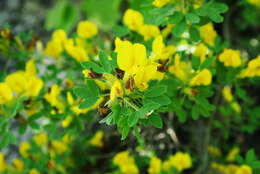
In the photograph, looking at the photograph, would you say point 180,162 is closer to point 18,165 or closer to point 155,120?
point 155,120

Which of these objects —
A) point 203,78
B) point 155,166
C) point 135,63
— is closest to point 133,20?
point 203,78

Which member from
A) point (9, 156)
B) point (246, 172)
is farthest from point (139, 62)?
point (9, 156)

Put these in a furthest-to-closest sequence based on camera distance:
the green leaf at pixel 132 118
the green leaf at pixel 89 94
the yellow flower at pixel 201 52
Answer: the yellow flower at pixel 201 52
the green leaf at pixel 89 94
the green leaf at pixel 132 118

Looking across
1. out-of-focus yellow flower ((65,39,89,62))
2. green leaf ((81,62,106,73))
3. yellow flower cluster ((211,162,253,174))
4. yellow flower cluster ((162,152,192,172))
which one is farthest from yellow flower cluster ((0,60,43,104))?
yellow flower cluster ((211,162,253,174))

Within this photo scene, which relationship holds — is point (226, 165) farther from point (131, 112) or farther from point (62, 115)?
point (131, 112)

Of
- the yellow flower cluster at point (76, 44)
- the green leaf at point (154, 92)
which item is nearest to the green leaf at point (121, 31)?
the yellow flower cluster at point (76, 44)

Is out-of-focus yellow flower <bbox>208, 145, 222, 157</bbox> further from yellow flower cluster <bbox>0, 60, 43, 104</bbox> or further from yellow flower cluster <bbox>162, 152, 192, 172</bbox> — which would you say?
yellow flower cluster <bbox>0, 60, 43, 104</bbox>

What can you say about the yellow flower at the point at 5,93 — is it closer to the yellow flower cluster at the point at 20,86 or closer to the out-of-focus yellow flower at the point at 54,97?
the yellow flower cluster at the point at 20,86
